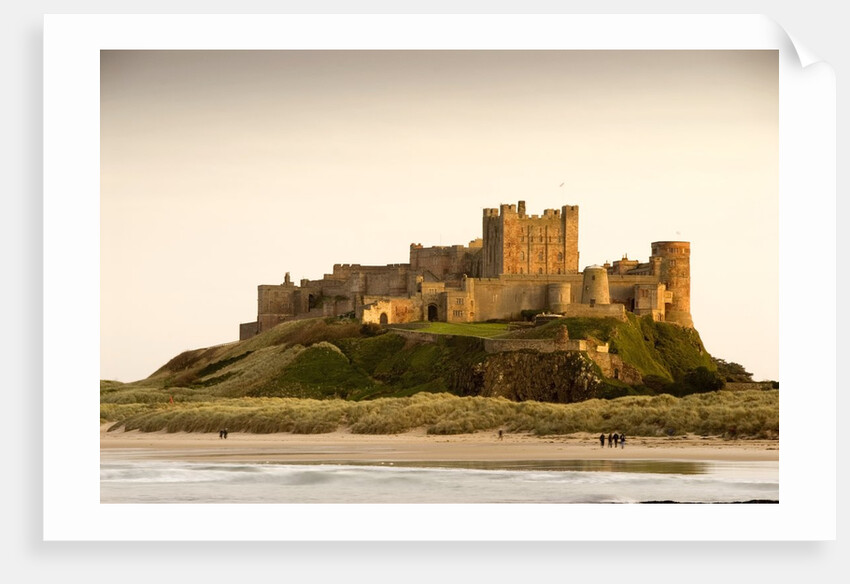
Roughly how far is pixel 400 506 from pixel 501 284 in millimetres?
30984

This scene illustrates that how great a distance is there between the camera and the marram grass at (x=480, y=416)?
3131 centimetres

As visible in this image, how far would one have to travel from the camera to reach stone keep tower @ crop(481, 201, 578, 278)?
2132 inches

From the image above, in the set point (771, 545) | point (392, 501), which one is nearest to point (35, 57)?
point (392, 501)

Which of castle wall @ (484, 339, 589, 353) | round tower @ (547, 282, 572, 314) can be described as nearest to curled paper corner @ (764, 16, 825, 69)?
castle wall @ (484, 339, 589, 353)

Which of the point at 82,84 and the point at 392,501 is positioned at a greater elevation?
the point at 82,84

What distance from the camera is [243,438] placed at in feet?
111

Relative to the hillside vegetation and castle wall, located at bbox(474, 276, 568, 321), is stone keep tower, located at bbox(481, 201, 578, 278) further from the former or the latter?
the hillside vegetation

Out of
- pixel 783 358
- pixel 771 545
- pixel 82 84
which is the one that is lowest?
pixel 771 545

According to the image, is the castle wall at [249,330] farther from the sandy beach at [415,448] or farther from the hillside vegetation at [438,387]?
the sandy beach at [415,448]

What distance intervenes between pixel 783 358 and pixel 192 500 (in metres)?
9.15

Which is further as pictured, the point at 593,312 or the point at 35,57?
the point at 593,312

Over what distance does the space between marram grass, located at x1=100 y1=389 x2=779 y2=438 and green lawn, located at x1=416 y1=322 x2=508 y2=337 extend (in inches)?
319

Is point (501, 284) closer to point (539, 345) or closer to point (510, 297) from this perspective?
point (510, 297)

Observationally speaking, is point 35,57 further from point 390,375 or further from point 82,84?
point 390,375
